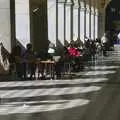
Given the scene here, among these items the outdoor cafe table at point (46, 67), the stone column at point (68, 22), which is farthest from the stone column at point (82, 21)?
the outdoor cafe table at point (46, 67)

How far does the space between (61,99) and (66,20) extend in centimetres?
1793

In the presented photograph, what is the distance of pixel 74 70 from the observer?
893 inches

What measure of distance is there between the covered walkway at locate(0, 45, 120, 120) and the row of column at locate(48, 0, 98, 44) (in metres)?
7.38

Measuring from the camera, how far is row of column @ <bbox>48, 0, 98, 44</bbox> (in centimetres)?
2631

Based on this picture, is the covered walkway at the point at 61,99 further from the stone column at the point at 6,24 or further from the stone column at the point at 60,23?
the stone column at the point at 60,23

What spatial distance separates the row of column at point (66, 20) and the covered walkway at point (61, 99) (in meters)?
7.38

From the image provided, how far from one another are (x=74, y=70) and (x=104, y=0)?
26399 millimetres

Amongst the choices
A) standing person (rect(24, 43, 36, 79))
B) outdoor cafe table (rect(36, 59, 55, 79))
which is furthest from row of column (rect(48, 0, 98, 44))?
standing person (rect(24, 43, 36, 79))

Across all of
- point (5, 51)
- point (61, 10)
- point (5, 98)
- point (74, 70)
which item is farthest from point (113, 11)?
point (5, 98)

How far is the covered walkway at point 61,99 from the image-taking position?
36.1ft

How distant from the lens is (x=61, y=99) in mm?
13422

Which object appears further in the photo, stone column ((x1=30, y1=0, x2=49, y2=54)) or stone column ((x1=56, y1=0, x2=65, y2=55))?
stone column ((x1=56, y1=0, x2=65, y2=55))

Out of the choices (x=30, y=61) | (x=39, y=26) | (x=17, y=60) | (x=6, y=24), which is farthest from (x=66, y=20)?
(x=17, y=60)

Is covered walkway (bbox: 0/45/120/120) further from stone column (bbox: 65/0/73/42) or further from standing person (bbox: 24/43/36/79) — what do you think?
stone column (bbox: 65/0/73/42)
